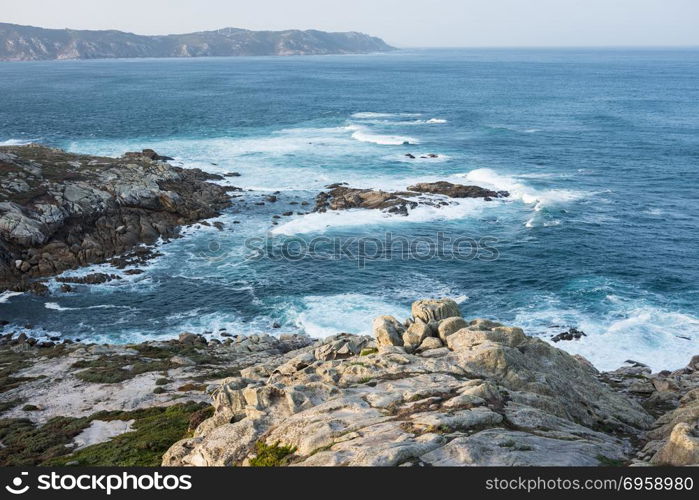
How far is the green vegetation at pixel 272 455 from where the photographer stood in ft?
64.7

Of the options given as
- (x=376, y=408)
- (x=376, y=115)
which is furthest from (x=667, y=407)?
(x=376, y=115)

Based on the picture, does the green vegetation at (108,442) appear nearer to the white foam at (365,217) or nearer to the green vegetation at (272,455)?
the green vegetation at (272,455)

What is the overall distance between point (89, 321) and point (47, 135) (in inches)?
3436

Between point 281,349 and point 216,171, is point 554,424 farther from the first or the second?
point 216,171

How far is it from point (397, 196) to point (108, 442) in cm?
5887

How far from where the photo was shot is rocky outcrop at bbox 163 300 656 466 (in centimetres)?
1881

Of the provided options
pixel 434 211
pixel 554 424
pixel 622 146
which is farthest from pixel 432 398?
pixel 622 146

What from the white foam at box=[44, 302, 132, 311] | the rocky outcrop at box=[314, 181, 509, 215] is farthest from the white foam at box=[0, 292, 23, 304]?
the rocky outcrop at box=[314, 181, 509, 215]

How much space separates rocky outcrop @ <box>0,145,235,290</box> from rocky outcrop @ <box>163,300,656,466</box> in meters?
40.2

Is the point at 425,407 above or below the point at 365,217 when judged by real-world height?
above

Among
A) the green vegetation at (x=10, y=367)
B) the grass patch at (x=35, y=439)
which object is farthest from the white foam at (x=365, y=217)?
the grass patch at (x=35, y=439)

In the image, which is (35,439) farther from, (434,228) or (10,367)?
(434,228)

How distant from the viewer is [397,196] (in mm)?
81438

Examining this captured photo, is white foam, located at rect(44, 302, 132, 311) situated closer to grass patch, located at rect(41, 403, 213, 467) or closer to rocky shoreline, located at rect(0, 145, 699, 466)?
rocky shoreline, located at rect(0, 145, 699, 466)
